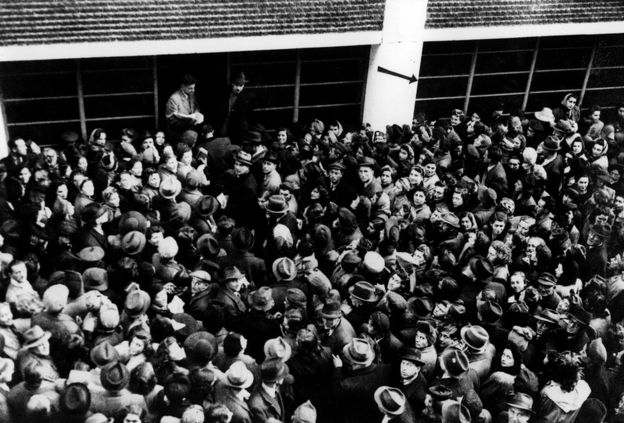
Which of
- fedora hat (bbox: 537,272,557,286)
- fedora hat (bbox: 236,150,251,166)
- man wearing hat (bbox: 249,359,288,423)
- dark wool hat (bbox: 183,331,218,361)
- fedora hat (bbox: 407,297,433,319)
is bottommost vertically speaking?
man wearing hat (bbox: 249,359,288,423)

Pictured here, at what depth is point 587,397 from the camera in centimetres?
696

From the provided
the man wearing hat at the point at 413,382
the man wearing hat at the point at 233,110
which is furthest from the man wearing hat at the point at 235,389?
the man wearing hat at the point at 233,110

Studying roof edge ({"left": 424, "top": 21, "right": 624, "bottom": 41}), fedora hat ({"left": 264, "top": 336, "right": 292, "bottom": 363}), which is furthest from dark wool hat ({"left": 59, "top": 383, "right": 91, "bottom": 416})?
roof edge ({"left": 424, "top": 21, "right": 624, "bottom": 41})

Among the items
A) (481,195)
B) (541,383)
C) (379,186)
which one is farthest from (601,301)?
(379,186)

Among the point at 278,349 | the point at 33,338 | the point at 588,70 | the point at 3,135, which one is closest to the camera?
the point at 33,338

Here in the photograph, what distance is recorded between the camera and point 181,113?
1138 cm

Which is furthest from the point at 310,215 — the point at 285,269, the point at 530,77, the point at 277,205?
the point at 530,77

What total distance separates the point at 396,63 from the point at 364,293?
605 centimetres

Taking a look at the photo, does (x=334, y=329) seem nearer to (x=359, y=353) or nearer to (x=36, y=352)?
(x=359, y=353)

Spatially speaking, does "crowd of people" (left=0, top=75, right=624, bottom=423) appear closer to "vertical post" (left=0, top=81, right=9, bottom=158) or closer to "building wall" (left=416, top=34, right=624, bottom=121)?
"vertical post" (left=0, top=81, right=9, bottom=158)

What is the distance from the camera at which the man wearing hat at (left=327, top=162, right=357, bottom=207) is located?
9586mm

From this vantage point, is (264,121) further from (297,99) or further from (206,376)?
(206,376)

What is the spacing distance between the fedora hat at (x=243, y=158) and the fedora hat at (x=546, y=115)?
18.0 feet

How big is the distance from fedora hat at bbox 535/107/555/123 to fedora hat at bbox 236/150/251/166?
5489 millimetres
